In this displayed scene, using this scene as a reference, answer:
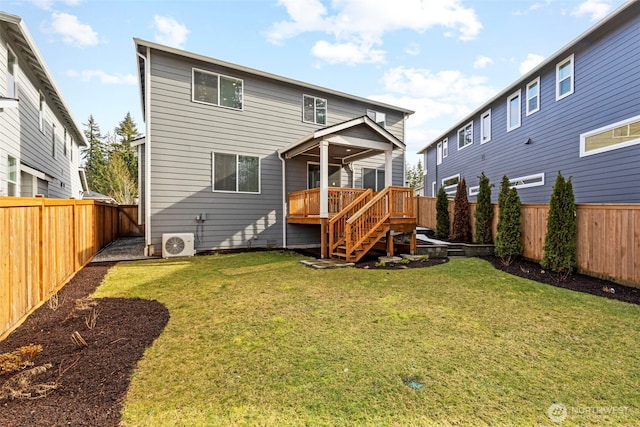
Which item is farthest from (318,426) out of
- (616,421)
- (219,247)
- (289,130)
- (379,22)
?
(379,22)

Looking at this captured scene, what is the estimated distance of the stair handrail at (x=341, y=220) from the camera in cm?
810

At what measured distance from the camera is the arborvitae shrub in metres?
10.4

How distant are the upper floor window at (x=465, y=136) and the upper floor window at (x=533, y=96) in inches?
183

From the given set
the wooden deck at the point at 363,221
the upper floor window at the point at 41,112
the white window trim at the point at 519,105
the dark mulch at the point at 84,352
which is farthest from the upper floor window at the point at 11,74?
the white window trim at the point at 519,105

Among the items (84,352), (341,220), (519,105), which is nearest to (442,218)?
(341,220)

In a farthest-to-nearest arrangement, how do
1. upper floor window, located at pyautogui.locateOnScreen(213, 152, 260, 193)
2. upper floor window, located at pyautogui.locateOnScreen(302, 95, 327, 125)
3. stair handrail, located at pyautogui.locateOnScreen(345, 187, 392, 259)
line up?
upper floor window, located at pyautogui.locateOnScreen(302, 95, 327, 125), upper floor window, located at pyautogui.locateOnScreen(213, 152, 260, 193), stair handrail, located at pyautogui.locateOnScreen(345, 187, 392, 259)

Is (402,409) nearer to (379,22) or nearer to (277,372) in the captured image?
(277,372)

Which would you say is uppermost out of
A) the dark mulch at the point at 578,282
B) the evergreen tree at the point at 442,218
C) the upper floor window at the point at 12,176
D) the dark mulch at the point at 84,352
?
the upper floor window at the point at 12,176

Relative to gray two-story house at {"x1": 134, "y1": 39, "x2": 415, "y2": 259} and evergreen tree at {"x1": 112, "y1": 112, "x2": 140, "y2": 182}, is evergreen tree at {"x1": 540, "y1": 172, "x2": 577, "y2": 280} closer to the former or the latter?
gray two-story house at {"x1": 134, "y1": 39, "x2": 415, "y2": 259}

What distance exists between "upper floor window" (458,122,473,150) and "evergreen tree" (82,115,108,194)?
1373 inches

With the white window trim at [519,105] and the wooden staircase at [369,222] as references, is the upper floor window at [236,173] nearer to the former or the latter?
the wooden staircase at [369,222]

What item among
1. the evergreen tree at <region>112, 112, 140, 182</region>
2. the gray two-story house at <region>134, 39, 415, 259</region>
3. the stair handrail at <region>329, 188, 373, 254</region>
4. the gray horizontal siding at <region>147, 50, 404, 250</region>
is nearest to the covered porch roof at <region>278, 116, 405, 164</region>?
the gray two-story house at <region>134, 39, 415, 259</region>

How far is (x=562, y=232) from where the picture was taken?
6.41m

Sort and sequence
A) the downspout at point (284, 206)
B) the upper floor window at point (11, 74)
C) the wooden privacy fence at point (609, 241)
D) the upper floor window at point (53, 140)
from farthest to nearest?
the upper floor window at point (53, 140) < the downspout at point (284, 206) < the upper floor window at point (11, 74) < the wooden privacy fence at point (609, 241)
